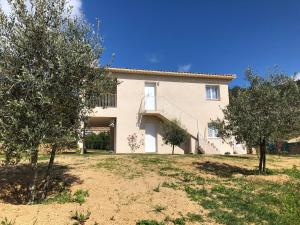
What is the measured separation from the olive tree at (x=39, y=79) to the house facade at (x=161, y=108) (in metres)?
14.5

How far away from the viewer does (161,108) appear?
89.9 ft

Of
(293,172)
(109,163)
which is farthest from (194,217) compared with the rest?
(293,172)

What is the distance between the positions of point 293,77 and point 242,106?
3.62 meters

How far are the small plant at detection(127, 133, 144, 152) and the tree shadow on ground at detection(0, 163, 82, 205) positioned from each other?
11.9 m

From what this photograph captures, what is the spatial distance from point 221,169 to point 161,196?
268 inches

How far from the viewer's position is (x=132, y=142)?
2634 cm

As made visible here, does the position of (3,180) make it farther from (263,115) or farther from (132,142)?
(132,142)

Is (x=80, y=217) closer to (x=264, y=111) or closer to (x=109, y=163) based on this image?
(x=109, y=163)

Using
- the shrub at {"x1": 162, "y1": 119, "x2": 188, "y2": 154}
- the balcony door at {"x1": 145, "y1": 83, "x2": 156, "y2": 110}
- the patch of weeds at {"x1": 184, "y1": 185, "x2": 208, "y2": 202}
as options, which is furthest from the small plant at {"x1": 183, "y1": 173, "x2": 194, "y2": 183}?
the balcony door at {"x1": 145, "y1": 83, "x2": 156, "y2": 110}

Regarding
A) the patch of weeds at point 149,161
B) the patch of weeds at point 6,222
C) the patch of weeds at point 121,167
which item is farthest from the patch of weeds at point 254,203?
the patch of weeds at point 6,222

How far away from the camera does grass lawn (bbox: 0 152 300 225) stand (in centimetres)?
951

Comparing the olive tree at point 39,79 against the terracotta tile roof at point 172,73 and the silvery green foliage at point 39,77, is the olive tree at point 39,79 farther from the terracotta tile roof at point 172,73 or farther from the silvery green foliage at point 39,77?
the terracotta tile roof at point 172,73

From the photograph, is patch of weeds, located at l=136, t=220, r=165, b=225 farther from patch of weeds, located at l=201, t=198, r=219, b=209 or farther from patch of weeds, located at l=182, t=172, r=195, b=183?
patch of weeds, located at l=182, t=172, r=195, b=183

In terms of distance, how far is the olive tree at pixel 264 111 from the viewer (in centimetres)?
1619
